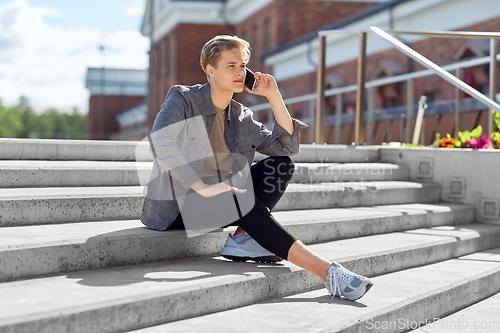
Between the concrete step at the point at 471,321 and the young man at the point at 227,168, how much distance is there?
0.55 metres

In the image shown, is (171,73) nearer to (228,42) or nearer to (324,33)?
(324,33)

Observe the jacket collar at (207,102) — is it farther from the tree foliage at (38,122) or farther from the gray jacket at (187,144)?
the tree foliage at (38,122)

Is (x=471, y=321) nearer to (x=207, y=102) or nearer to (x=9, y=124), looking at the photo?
(x=207, y=102)

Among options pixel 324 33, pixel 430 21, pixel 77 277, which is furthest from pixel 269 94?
pixel 430 21

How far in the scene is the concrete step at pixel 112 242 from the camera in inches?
94.1

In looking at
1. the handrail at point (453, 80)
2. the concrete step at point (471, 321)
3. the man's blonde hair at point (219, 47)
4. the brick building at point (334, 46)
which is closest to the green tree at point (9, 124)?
the brick building at point (334, 46)

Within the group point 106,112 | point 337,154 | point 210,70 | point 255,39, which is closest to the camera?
point 210,70

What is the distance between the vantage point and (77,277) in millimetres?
2426

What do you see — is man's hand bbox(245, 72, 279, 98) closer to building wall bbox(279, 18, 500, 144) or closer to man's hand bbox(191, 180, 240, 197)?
man's hand bbox(191, 180, 240, 197)

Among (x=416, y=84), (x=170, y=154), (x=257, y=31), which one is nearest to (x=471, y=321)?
(x=170, y=154)

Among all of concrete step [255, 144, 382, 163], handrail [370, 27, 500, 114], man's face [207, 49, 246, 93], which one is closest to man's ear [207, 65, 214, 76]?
man's face [207, 49, 246, 93]

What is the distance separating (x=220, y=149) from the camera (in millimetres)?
3090

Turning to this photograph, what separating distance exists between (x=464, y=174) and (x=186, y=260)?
3.10m

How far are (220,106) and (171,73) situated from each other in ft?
88.3
